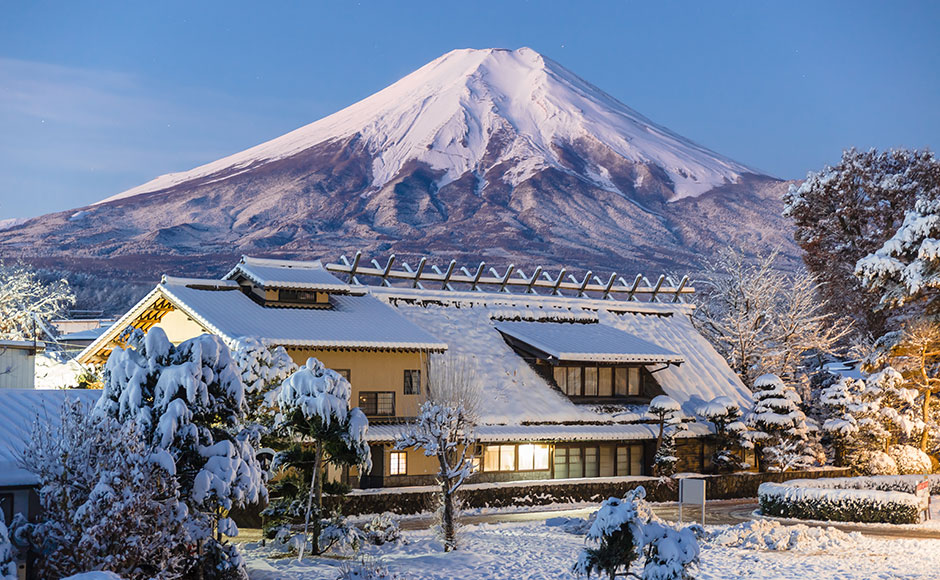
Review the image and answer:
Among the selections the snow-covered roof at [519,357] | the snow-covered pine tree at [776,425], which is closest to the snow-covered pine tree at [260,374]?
the snow-covered roof at [519,357]

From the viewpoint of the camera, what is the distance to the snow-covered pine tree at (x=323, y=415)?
61.1 feet

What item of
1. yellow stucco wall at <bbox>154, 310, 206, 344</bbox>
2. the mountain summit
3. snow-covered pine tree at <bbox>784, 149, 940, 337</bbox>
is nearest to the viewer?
yellow stucco wall at <bbox>154, 310, 206, 344</bbox>

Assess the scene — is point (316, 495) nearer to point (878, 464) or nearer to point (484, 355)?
point (484, 355)

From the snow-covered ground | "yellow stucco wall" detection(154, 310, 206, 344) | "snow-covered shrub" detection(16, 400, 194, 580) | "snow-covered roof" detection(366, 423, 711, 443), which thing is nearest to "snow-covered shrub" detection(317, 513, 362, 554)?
the snow-covered ground

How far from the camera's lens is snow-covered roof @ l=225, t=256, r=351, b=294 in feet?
98.3

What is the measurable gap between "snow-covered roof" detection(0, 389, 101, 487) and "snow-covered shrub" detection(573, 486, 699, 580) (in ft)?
25.7

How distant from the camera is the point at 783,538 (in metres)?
22.4

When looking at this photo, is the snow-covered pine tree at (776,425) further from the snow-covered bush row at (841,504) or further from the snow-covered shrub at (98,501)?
the snow-covered shrub at (98,501)

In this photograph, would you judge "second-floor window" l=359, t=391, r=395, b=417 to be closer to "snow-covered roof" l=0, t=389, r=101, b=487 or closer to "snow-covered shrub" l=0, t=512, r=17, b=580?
"snow-covered roof" l=0, t=389, r=101, b=487

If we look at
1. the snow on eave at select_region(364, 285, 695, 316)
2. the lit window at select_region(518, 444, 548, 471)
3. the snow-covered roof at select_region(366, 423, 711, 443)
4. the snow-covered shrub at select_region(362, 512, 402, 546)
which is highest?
the snow on eave at select_region(364, 285, 695, 316)

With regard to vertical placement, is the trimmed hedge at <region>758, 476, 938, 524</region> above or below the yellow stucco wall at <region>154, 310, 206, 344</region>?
below

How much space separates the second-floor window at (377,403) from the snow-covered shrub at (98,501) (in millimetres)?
15051

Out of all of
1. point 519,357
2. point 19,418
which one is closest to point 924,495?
point 519,357

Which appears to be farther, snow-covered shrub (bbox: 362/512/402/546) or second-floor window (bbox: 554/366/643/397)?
second-floor window (bbox: 554/366/643/397)
